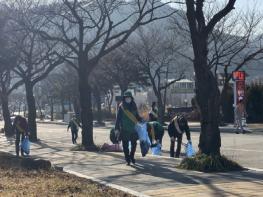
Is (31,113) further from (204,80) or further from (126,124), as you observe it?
(204,80)

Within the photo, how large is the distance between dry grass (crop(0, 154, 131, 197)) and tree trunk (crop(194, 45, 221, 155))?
2.77m

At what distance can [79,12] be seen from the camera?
2295 cm

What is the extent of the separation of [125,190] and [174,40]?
121 feet

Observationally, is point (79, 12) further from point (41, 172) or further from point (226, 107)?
point (226, 107)

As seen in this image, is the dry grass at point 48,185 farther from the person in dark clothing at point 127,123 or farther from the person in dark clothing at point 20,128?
the person in dark clothing at point 20,128

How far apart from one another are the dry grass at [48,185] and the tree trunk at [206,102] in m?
2.77

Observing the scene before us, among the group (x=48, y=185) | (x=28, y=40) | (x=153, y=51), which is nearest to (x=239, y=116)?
(x=28, y=40)

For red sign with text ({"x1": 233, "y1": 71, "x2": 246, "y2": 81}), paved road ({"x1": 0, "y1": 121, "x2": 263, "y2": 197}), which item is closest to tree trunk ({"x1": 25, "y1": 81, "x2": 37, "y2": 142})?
red sign with text ({"x1": 233, "y1": 71, "x2": 246, "y2": 81})

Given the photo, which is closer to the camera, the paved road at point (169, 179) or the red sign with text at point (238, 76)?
the paved road at point (169, 179)

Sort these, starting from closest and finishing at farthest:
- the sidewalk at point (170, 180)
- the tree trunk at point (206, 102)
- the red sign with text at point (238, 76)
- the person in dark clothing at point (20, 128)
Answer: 1. the sidewalk at point (170, 180)
2. the tree trunk at point (206, 102)
3. the person in dark clothing at point (20, 128)
4. the red sign with text at point (238, 76)

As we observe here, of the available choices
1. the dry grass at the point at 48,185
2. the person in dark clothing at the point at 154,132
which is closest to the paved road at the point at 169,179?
the dry grass at the point at 48,185

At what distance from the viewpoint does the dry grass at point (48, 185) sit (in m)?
9.01

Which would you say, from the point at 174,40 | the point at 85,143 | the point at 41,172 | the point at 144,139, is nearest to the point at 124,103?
the point at 144,139

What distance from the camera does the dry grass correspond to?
9008mm
